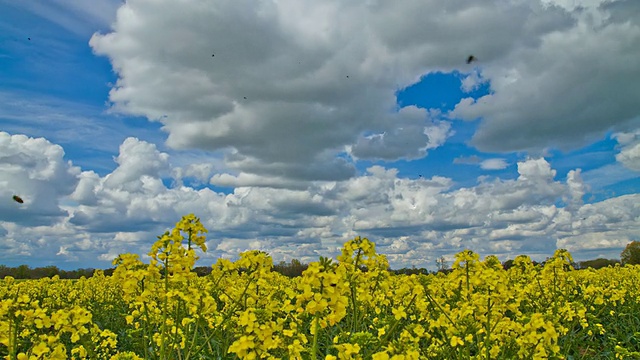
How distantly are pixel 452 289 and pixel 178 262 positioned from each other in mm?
3622

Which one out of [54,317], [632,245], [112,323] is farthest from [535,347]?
[632,245]

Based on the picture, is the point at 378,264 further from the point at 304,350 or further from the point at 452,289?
the point at 304,350

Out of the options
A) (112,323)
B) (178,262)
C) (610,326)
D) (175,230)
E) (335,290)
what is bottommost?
(610,326)

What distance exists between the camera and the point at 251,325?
3406mm

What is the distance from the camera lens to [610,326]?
36.4 ft

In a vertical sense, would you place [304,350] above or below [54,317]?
below

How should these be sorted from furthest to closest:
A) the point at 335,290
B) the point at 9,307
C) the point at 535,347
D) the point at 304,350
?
the point at 535,347
the point at 9,307
the point at 304,350
the point at 335,290

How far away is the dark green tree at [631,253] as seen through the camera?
43438 millimetres

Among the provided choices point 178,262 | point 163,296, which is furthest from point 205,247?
point 163,296

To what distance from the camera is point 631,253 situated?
45875 mm

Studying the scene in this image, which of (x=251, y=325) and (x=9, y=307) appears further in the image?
(x=9, y=307)

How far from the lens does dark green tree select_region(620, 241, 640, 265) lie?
143 ft

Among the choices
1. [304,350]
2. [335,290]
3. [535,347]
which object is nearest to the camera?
[335,290]

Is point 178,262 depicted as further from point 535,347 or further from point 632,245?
point 632,245
